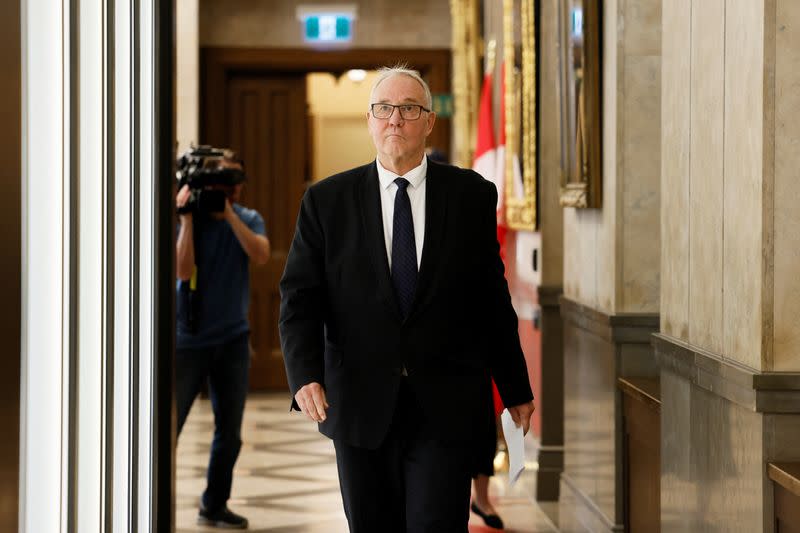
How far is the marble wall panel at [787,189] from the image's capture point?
2.91 metres

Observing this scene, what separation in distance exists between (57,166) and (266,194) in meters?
9.12

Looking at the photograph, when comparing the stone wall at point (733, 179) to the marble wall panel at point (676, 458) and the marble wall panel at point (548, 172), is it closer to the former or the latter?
the marble wall panel at point (676, 458)

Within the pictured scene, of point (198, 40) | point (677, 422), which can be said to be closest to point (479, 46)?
point (198, 40)

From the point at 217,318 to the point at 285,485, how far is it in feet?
5.90

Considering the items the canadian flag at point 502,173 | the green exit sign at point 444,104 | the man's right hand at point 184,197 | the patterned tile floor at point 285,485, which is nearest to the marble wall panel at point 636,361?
the patterned tile floor at point 285,485

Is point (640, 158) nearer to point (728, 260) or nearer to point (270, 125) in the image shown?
point (728, 260)

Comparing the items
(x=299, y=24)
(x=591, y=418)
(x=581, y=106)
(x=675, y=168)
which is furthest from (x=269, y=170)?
(x=675, y=168)

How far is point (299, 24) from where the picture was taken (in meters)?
→ 11.3

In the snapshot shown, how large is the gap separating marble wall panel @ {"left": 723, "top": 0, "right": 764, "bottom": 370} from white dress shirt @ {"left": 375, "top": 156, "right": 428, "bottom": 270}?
2.64ft

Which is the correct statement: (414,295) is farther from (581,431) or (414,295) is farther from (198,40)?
(198,40)

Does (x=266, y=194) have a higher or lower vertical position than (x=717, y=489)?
higher

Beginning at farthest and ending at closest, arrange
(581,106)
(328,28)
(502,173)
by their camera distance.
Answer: (328,28) < (502,173) < (581,106)

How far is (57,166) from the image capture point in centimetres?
238

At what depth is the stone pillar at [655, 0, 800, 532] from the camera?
2934mm
